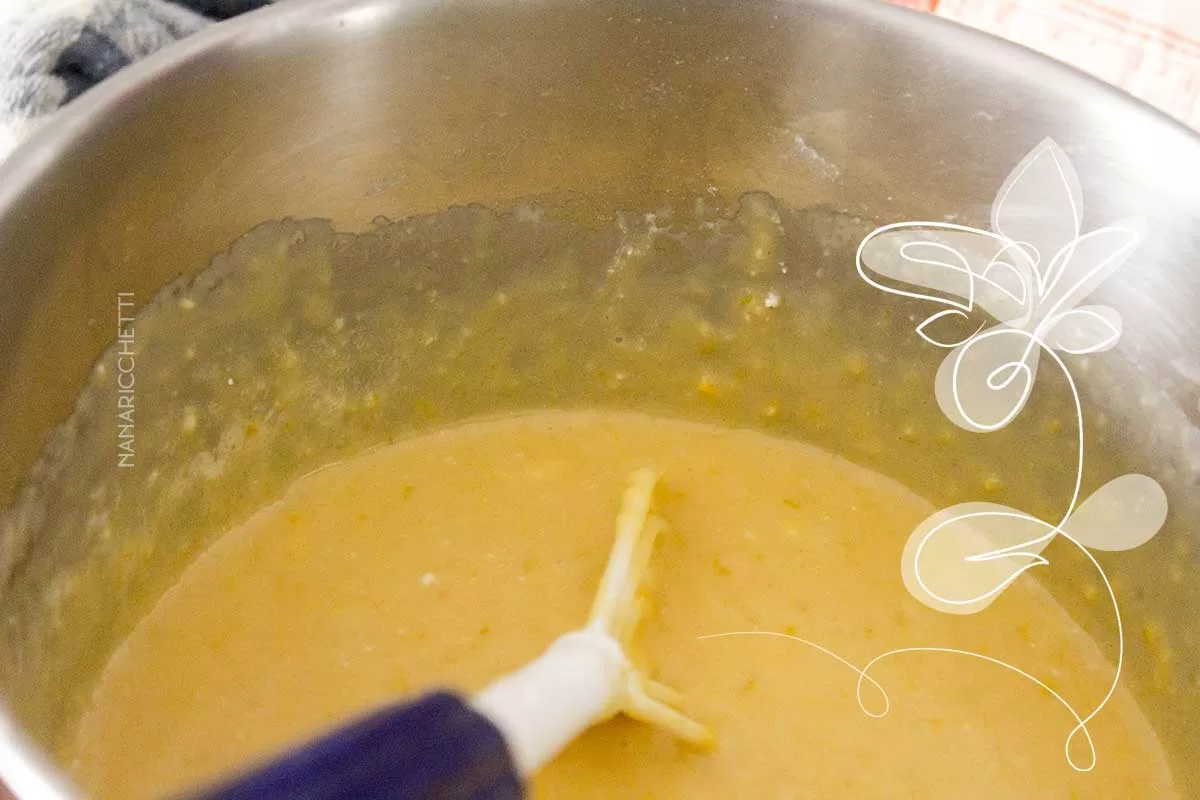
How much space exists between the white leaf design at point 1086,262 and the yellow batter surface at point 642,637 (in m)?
0.24

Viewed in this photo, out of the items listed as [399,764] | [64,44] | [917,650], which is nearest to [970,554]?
[917,650]

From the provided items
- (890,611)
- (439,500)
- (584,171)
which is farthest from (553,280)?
(890,611)

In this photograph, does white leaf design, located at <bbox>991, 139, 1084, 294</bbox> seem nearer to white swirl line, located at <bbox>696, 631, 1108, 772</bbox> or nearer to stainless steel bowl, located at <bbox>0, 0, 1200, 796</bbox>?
stainless steel bowl, located at <bbox>0, 0, 1200, 796</bbox>

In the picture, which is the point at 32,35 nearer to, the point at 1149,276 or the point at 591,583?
the point at 591,583

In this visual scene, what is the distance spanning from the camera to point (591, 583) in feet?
2.99

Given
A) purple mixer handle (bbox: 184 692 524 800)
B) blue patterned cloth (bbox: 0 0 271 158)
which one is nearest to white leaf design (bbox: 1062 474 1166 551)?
purple mixer handle (bbox: 184 692 524 800)

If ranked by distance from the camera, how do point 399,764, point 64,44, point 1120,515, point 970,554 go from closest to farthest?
point 399,764 → point 64,44 → point 1120,515 → point 970,554

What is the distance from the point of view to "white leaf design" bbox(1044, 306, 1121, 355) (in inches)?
31.6

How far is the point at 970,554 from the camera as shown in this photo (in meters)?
0.97

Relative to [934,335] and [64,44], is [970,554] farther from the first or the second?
[64,44]

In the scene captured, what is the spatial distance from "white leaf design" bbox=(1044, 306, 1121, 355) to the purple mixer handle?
542 mm

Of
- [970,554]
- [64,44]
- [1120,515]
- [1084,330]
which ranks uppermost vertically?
[64,44]

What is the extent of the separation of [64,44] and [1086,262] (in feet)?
2.33

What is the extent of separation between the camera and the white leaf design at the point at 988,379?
87 cm
